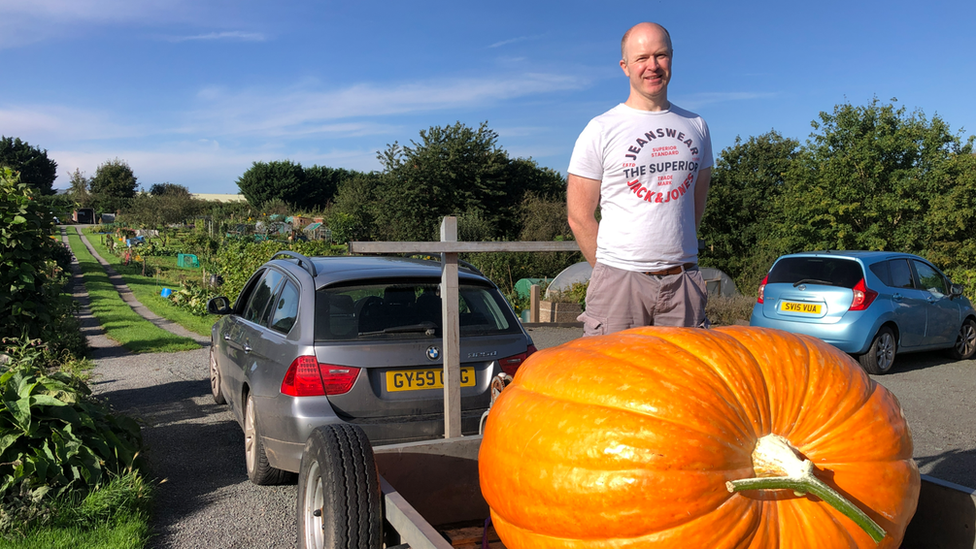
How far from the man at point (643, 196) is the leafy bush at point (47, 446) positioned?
3.10 m

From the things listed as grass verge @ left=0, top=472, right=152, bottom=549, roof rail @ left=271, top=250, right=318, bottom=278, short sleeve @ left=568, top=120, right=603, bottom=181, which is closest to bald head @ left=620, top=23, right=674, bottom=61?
short sleeve @ left=568, top=120, right=603, bottom=181

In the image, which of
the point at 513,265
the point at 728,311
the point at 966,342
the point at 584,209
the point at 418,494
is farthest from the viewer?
the point at 513,265

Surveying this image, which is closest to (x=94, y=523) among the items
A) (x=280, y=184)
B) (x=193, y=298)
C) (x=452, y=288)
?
(x=452, y=288)

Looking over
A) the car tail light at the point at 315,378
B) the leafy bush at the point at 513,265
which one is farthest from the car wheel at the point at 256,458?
the leafy bush at the point at 513,265

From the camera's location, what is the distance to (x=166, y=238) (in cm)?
3597

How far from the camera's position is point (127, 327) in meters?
13.3

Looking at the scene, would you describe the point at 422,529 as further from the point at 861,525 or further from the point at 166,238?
the point at 166,238

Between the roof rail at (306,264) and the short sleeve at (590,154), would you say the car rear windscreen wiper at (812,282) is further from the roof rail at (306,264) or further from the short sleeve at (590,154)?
the short sleeve at (590,154)

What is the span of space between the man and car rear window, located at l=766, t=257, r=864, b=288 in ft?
24.7

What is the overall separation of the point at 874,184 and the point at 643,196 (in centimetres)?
1936

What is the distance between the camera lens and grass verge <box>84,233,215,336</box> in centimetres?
1477

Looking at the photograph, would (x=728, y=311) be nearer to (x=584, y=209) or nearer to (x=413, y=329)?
(x=413, y=329)

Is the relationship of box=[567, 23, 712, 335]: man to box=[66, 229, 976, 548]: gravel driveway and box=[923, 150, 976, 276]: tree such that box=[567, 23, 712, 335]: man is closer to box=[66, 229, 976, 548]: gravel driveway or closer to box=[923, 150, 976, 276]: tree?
box=[66, 229, 976, 548]: gravel driveway

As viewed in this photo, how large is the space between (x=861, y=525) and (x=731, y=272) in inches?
1002
